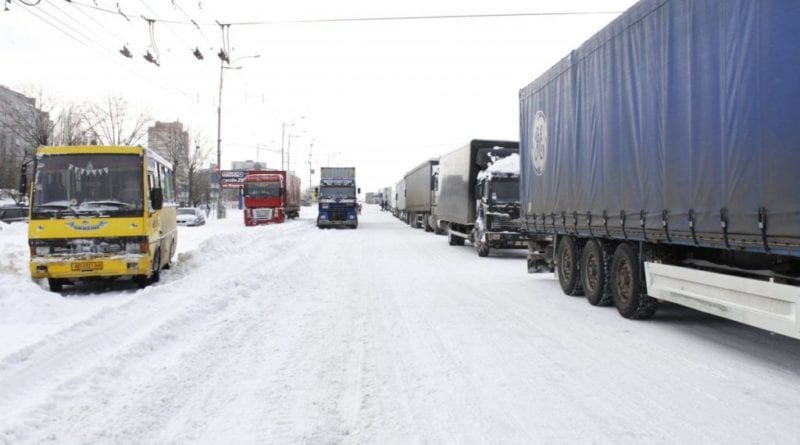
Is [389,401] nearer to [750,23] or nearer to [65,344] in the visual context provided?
[65,344]

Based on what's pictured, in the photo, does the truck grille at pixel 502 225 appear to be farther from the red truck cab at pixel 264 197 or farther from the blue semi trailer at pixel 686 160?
the red truck cab at pixel 264 197

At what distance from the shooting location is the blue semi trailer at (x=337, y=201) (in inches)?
1401

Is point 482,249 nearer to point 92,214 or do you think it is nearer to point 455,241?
point 455,241

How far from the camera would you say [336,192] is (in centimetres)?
3575

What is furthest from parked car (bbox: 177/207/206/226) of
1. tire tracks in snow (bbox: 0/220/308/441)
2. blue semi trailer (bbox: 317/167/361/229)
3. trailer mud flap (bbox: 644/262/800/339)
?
trailer mud flap (bbox: 644/262/800/339)

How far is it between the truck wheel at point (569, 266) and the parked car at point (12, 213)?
30991 millimetres

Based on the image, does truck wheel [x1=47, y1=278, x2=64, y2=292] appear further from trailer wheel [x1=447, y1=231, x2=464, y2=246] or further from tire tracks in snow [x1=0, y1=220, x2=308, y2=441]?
trailer wheel [x1=447, y1=231, x2=464, y2=246]

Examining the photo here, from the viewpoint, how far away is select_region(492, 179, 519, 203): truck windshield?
1775cm

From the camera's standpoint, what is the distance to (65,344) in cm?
606

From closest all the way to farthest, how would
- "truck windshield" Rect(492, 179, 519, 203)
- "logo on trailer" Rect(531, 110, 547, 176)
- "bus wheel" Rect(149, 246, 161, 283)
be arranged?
"logo on trailer" Rect(531, 110, 547, 176)
"bus wheel" Rect(149, 246, 161, 283)
"truck windshield" Rect(492, 179, 519, 203)

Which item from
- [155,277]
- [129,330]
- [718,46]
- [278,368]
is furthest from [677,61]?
[155,277]

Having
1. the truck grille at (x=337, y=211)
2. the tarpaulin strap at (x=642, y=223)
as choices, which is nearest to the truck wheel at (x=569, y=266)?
→ the tarpaulin strap at (x=642, y=223)

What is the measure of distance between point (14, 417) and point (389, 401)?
2.69 meters

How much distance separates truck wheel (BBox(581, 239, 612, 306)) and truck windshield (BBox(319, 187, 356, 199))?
2672 cm
